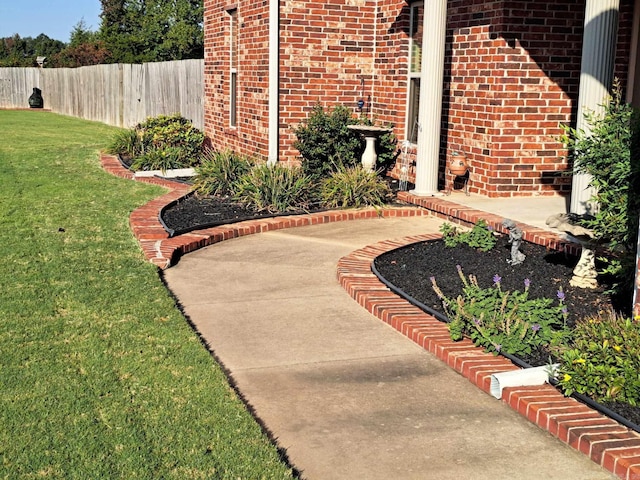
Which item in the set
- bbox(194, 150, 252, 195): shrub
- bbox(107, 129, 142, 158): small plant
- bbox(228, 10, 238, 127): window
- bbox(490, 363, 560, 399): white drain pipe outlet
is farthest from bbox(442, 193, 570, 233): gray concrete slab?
bbox(107, 129, 142, 158): small plant

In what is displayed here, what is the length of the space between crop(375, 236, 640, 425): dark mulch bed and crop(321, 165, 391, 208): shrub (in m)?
2.29

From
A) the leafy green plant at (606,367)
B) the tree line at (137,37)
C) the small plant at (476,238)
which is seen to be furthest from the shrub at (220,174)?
the tree line at (137,37)

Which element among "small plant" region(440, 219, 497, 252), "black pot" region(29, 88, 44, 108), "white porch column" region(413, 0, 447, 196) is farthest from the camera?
"black pot" region(29, 88, 44, 108)

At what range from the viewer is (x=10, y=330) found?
5.46 metres

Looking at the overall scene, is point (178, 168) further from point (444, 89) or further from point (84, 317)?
point (84, 317)

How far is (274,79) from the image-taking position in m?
12.3

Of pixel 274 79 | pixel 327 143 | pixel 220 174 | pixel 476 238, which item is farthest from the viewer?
pixel 274 79

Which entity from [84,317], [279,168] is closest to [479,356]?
[84,317]

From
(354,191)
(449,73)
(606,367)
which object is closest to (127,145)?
(354,191)

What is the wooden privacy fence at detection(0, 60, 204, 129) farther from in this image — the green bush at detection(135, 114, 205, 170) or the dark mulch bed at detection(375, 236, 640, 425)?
the dark mulch bed at detection(375, 236, 640, 425)

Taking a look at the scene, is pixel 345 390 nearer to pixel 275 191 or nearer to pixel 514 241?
pixel 514 241

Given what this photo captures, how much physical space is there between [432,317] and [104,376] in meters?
2.41

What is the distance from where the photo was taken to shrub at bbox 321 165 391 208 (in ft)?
33.8

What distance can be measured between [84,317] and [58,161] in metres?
10.3
